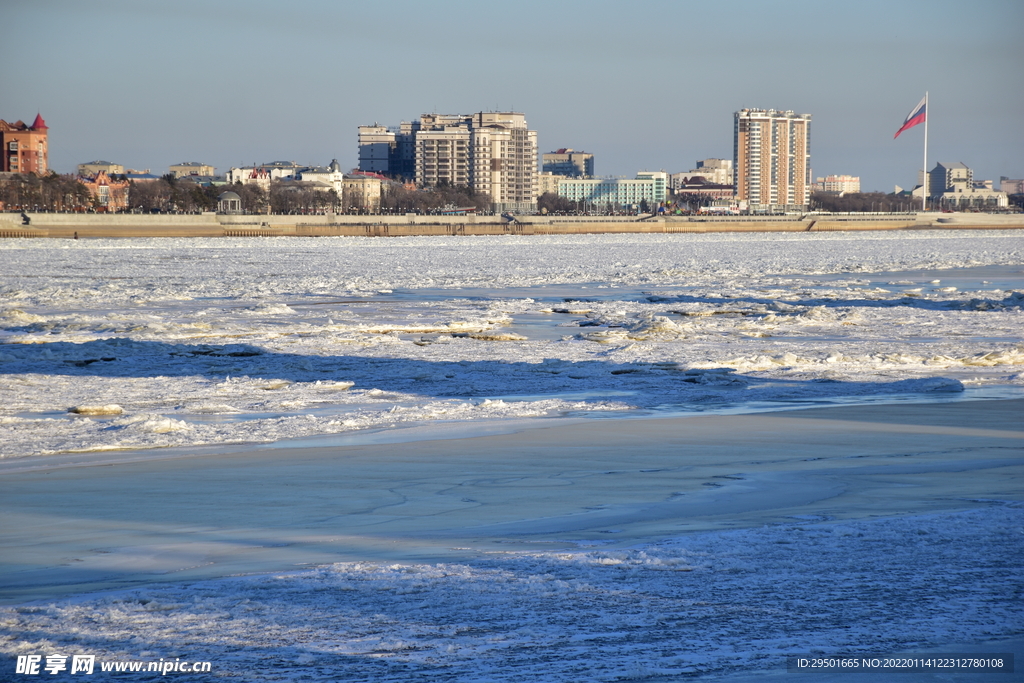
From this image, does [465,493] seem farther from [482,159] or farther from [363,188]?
[482,159]

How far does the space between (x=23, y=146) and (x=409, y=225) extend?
6867 centimetres

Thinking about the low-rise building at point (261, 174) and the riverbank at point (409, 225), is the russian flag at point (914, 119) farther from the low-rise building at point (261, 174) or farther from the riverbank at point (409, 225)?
the low-rise building at point (261, 174)

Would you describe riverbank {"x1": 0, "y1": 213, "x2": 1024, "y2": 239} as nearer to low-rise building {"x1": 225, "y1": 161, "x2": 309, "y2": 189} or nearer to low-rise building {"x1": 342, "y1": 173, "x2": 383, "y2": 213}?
low-rise building {"x1": 342, "y1": 173, "x2": 383, "y2": 213}

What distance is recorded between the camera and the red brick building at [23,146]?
472 ft

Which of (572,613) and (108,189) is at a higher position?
(108,189)

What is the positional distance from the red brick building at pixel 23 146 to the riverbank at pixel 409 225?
5747 cm

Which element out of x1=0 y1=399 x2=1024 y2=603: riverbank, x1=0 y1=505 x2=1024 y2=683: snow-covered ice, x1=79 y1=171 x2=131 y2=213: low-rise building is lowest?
x1=0 y1=399 x2=1024 y2=603: riverbank

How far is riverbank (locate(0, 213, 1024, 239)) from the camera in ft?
286

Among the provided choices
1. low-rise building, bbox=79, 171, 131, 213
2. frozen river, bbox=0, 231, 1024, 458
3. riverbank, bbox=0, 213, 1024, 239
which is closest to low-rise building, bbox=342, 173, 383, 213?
low-rise building, bbox=79, 171, 131, 213

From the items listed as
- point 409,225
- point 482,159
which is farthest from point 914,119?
point 482,159

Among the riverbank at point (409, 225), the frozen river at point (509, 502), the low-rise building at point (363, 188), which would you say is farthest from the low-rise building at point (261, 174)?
the frozen river at point (509, 502)

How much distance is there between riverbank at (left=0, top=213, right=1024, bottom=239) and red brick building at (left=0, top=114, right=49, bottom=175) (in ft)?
189

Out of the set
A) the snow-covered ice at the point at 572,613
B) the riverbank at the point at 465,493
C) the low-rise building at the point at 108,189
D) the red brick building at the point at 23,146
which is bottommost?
the riverbank at the point at 465,493

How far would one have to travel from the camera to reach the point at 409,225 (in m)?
106
